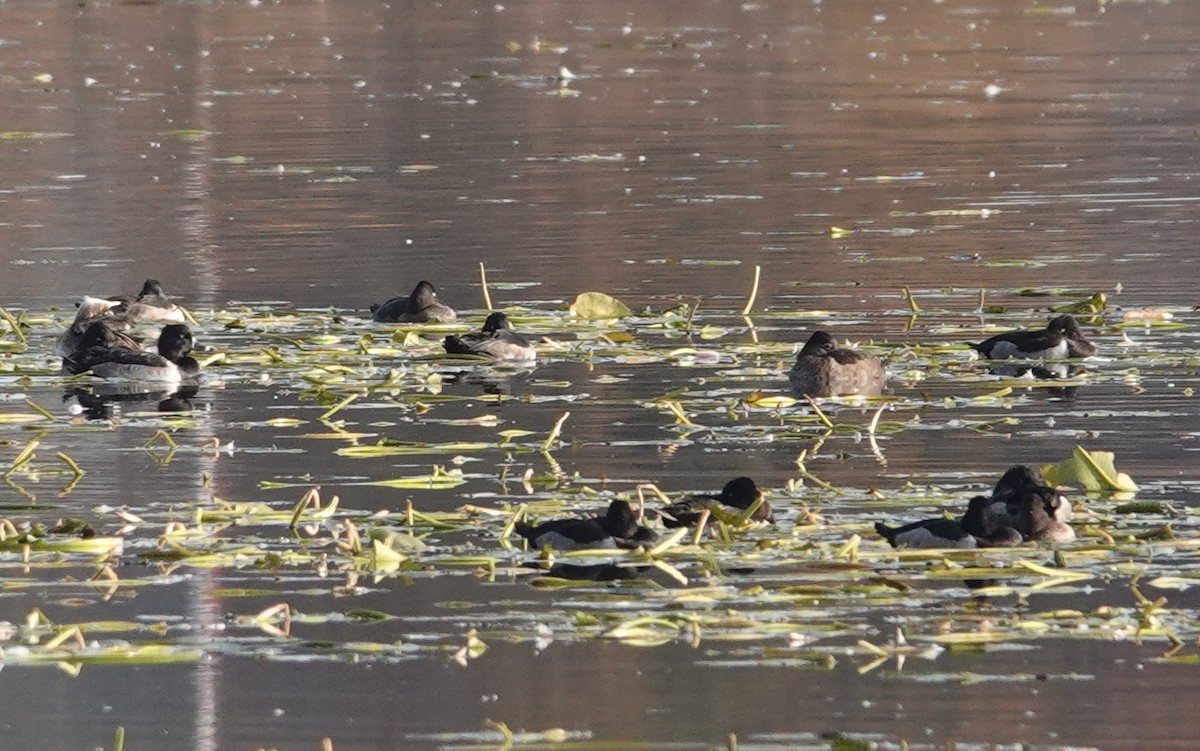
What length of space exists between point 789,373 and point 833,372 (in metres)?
0.83

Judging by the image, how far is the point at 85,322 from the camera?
16703 mm

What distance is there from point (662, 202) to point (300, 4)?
42.8 metres

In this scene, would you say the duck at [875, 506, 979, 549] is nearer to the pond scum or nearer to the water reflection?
the pond scum

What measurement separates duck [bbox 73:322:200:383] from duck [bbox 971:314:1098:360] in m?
4.83

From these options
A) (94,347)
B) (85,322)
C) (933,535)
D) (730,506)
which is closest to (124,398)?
(94,347)

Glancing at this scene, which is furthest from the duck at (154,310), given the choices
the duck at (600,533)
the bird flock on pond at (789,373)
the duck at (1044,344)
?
the duck at (600,533)

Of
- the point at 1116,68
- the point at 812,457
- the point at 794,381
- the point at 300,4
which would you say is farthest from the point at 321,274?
the point at 300,4

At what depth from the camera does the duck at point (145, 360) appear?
15.5 meters

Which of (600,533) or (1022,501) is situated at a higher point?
(1022,501)

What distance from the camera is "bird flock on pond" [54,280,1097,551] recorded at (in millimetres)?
10094

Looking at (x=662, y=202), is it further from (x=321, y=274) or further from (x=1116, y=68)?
(x=1116, y=68)

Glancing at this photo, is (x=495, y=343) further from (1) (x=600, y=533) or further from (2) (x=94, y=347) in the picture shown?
(1) (x=600, y=533)

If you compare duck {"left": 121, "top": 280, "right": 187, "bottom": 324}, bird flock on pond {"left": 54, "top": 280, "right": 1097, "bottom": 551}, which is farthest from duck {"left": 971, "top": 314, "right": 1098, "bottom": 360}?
duck {"left": 121, "top": 280, "right": 187, "bottom": 324}

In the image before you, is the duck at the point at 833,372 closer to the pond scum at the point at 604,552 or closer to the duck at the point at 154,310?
the pond scum at the point at 604,552
